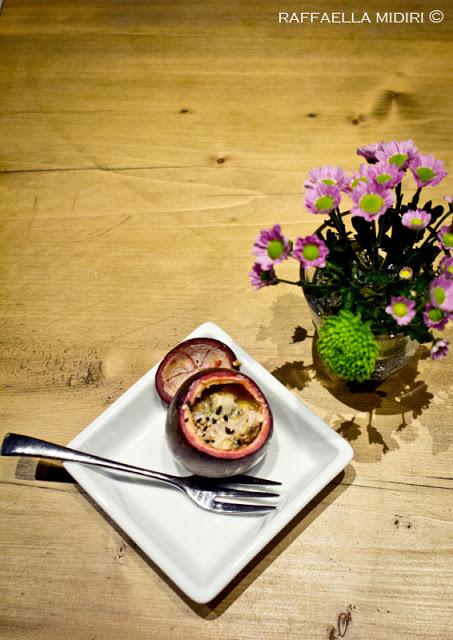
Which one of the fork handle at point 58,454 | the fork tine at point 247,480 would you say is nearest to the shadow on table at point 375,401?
the fork tine at point 247,480

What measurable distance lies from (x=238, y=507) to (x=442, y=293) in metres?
0.36

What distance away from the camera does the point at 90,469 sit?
0.79 m

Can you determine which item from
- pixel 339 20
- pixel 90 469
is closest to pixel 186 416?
pixel 90 469

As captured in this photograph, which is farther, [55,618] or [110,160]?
[110,160]

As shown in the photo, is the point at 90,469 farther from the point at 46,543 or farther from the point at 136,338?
the point at 136,338

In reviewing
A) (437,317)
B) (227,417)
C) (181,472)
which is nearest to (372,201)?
(437,317)

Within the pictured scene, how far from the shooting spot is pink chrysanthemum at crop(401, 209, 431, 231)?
0.66 m

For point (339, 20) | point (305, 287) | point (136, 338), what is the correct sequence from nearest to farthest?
point (305, 287) < point (136, 338) < point (339, 20)

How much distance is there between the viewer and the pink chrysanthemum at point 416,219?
657 millimetres

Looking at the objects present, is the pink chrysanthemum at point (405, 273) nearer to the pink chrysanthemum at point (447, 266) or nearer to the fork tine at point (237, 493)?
A: the pink chrysanthemum at point (447, 266)

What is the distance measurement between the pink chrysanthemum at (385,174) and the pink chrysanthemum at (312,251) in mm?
86

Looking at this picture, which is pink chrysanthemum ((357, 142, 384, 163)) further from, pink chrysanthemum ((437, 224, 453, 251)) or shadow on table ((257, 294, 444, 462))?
shadow on table ((257, 294, 444, 462))

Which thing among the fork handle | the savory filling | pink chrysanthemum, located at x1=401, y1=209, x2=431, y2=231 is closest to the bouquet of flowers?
pink chrysanthemum, located at x1=401, y1=209, x2=431, y2=231

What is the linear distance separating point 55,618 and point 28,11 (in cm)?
116
